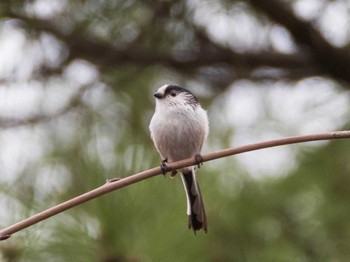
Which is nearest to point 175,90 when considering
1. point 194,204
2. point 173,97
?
point 173,97

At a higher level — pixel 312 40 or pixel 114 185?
pixel 312 40

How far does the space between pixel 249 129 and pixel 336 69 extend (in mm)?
525

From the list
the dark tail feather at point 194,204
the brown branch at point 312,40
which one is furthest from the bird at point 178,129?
the brown branch at point 312,40

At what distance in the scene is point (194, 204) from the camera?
180 centimetres

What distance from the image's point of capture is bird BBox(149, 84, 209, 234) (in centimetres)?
195

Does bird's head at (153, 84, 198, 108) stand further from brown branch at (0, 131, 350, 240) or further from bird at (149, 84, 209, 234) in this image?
brown branch at (0, 131, 350, 240)

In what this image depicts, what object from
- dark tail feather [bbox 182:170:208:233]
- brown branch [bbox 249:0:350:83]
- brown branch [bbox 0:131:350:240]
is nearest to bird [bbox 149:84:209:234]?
dark tail feather [bbox 182:170:208:233]

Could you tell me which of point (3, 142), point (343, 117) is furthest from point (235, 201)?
point (3, 142)

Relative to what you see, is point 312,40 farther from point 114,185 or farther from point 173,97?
point 114,185

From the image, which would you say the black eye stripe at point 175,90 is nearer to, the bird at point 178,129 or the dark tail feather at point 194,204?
the bird at point 178,129

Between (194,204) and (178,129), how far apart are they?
0.77 ft

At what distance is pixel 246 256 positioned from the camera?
190 cm

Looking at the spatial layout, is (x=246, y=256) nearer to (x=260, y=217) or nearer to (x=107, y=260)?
(x=260, y=217)

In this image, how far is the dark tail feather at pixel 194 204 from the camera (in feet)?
5.61
